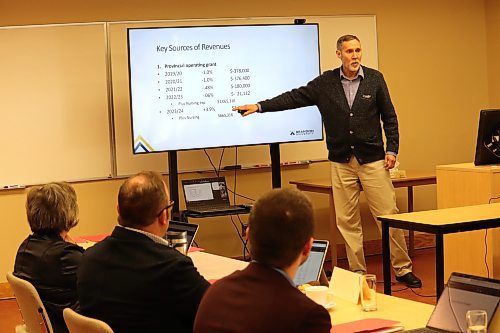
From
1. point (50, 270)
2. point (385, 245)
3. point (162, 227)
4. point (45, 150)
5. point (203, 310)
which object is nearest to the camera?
point (203, 310)

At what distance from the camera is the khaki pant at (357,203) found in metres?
6.08

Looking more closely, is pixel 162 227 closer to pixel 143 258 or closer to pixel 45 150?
pixel 143 258

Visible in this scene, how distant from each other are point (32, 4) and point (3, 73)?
58cm

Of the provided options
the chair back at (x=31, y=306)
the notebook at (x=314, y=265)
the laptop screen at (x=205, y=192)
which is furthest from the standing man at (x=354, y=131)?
the chair back at (x=31, y=306)

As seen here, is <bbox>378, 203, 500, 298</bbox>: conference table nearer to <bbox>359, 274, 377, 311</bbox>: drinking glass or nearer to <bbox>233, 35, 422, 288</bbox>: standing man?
<bbox>359, 274, 377, 311</bbox>: drinking glass

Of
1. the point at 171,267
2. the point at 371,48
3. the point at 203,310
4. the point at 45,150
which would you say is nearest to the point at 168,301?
the point at 171,267

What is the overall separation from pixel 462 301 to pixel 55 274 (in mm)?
1717

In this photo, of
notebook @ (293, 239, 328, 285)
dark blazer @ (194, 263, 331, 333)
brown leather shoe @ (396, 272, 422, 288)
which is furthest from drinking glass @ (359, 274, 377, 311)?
brown leather shoe @ (396, 272, 422, 288)

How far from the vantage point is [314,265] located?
10.4 ft

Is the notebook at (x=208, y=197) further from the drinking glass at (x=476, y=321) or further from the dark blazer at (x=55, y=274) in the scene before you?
the drinking glass at (x=476, y=321)

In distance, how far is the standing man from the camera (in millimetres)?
6039

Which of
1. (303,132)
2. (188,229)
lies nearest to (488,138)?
(303,132)

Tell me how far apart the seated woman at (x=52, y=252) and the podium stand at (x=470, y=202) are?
2953mm

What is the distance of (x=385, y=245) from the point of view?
4617 millimetres
